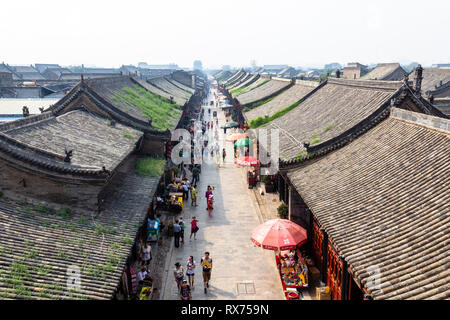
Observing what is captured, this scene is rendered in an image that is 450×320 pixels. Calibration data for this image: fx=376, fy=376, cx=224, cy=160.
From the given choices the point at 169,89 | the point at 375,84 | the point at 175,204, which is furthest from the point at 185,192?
the point at 169,89

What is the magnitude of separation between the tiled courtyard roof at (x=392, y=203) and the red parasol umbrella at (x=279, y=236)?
5.69ft

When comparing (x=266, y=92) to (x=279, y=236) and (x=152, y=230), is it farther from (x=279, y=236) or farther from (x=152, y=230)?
(x=279, y=236)

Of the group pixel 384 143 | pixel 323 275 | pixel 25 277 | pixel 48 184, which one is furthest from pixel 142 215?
pixel 384 143

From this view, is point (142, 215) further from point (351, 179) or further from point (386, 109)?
point (386, 109)

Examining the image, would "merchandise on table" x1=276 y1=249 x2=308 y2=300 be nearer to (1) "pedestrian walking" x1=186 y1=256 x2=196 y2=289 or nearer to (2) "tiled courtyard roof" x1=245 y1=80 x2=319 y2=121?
(1) "pedestrian walking" x1=186 y1=256 x2=196 y2=289

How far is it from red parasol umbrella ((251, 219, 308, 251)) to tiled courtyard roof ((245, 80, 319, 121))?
65.5ft

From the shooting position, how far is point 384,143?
54.1 ft

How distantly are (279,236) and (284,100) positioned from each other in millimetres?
24380


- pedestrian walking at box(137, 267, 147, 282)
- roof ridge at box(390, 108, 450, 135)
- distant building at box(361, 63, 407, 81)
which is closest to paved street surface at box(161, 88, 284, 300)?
pedestrian walking at box(137, 267, 147, 282)

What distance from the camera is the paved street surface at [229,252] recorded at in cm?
1634

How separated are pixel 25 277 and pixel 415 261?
10579 mm

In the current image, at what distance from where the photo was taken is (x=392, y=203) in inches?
492

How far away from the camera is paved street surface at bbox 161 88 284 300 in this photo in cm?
1634

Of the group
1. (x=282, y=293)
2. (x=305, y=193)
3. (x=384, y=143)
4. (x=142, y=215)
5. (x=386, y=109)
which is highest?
(x=386, y=109)
